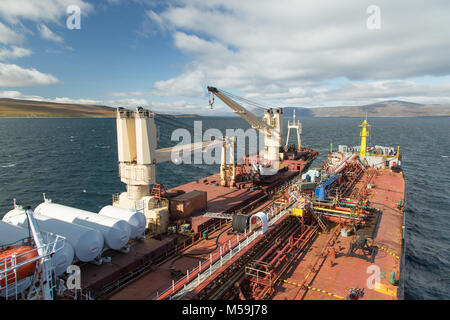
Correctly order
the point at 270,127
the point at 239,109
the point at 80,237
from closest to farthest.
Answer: the point at 80,237 → the point at 239,109 → the point at 270,127

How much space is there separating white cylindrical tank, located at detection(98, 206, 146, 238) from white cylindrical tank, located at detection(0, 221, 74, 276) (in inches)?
177

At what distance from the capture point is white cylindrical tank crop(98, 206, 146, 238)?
19.0m

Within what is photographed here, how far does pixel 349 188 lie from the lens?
1387 inches

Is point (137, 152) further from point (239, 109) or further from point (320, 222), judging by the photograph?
point (239, 109)

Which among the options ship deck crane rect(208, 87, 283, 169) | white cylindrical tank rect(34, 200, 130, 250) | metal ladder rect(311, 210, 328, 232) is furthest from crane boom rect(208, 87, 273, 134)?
white cylindrical tank rect(34, 200, 130, 250)

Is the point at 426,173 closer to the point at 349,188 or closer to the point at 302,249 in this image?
the point at 349,188

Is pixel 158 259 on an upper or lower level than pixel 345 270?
upper

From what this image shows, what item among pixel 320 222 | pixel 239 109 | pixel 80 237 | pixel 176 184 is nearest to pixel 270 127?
pixel 239 109

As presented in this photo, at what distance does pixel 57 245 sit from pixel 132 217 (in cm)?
522

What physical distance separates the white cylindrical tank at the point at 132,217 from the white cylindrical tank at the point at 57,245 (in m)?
4.49

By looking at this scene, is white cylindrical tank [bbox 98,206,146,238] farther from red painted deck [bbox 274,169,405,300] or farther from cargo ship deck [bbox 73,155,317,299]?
red painted deck [bbox 274,169,405,300]

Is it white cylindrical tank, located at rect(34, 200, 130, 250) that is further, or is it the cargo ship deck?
white cylindrical tank, located at rect(34, 200, 130, 250)

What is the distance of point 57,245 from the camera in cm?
1445

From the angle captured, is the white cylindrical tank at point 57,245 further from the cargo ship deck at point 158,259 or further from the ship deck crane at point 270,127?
the ship deck crane at point 270,127
